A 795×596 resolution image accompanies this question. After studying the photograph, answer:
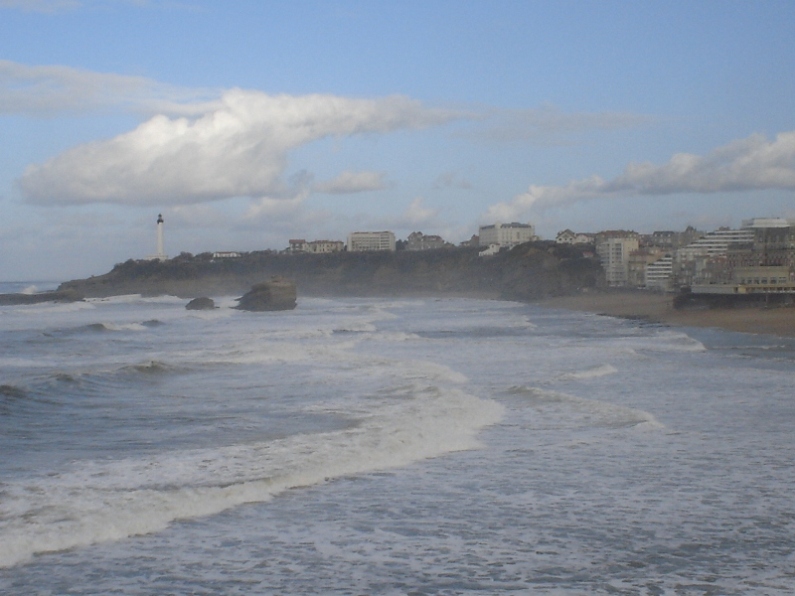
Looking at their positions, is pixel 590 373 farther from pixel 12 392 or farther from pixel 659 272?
pixel 659 272

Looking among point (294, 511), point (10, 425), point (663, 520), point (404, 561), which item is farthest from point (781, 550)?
point (10, 425)

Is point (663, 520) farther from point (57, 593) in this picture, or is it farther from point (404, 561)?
point (57, 593)

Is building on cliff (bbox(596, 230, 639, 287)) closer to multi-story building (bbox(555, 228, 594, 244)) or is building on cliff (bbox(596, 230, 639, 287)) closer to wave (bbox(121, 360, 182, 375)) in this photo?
multi-story building (bbox(555, 228, 594, 244))

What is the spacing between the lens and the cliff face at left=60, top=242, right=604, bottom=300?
9219 centimetres

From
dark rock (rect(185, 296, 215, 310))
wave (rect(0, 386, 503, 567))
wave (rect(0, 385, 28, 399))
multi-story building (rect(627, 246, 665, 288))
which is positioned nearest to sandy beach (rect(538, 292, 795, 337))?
dark rock (rect(185, 296, 215, 310))

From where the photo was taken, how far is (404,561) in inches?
254

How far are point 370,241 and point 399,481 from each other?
536 feet

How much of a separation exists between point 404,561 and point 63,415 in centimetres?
879

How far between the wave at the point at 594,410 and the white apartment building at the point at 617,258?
90.9 metres

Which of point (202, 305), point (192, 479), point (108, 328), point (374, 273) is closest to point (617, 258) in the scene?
point (374, 273)

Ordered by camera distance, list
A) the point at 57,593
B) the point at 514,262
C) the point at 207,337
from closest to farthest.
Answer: the point at 57,593, the point at 207,337, the point at 514,262

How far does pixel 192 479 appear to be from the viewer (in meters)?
8.99

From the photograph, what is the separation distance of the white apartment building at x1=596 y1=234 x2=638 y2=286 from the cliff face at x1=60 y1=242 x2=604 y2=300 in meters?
9.33

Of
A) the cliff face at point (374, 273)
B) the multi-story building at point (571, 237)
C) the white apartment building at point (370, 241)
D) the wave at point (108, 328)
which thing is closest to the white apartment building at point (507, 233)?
the multi-story building at point (571, 237)
